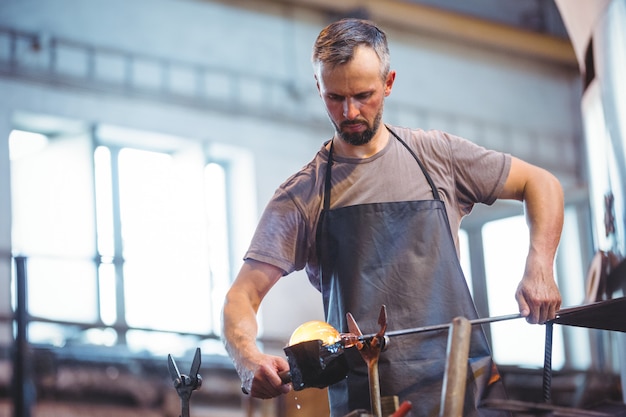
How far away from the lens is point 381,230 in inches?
113

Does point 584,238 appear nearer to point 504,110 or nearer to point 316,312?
point 504,110

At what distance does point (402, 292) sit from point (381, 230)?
0.59 ft

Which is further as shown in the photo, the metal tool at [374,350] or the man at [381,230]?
the man at [381,230]

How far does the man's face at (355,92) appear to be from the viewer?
2795 millimetres

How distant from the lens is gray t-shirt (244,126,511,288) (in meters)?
2.93

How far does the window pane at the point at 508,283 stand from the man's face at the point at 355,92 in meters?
7.24

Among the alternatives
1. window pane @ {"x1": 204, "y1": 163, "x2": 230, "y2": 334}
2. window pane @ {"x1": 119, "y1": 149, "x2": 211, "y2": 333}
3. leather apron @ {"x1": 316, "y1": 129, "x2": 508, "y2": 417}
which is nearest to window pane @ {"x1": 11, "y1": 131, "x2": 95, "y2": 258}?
window pane @ {"x1": 119, "y1": 149, "x2": 211, "y2": 333}

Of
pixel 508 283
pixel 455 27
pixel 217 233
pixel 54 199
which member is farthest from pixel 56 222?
pixel 455 27

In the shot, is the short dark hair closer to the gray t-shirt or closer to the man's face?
the man's face

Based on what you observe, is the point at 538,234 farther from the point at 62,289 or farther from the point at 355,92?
the point at 62,289

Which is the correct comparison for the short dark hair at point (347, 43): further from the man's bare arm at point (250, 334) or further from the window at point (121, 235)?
the window at point (121, 235)

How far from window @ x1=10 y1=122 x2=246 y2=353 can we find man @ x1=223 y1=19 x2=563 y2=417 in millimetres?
5035

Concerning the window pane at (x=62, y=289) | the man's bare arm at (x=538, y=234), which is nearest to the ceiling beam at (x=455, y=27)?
the window pane at (x=62, y=289)

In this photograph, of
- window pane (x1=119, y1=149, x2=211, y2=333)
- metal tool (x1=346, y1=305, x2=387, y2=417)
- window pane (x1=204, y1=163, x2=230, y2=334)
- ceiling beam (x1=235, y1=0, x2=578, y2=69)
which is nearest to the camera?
metal tool (x1=346, y1=305, x2=387, y2=417)
